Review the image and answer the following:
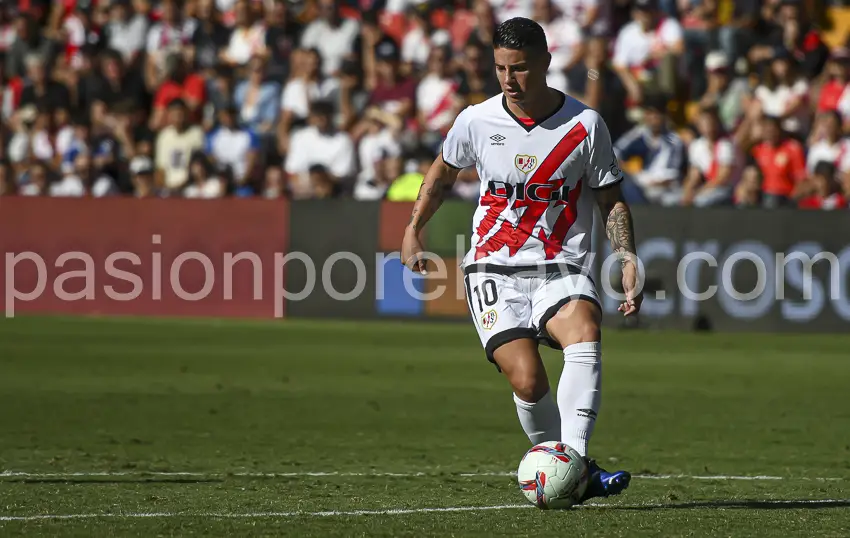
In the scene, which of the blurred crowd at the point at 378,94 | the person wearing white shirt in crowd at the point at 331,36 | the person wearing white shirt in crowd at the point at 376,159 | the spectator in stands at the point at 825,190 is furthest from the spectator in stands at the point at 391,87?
the spectator in stands at the point at 825,190

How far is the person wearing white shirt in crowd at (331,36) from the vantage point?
862 inches

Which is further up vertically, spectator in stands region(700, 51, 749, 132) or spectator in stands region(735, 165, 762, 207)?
spectator in stands region(700, 51, 749, 132)

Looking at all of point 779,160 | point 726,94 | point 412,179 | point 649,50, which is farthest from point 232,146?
point 779,160

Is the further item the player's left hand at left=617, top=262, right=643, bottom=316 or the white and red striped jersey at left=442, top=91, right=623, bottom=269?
the white and red striped jersey at left=442, top=91, right=623, bottom=269

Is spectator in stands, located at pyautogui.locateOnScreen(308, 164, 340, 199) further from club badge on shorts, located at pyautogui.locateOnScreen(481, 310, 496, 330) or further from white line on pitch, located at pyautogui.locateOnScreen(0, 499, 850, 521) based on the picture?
white line on pitch, located at pyautogui.locateOnScreen(0, 499, 850, 521)

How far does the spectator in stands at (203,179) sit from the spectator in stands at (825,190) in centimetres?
701

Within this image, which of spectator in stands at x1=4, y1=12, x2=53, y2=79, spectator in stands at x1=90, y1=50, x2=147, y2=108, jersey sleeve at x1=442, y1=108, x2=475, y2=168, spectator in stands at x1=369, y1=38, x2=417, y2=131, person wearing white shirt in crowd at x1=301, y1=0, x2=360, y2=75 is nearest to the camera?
jersey sleeve at x1=442, y1=108, x2=475, y2=168

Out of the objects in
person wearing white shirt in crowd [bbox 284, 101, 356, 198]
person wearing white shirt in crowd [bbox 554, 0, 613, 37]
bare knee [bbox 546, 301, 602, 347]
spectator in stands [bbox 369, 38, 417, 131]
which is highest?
person wearing white shirt in crowd [bbox 554, 0, 613, 37]

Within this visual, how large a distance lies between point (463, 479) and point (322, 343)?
874 centimetres

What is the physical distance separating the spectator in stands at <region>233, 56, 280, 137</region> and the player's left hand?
14.9 meters

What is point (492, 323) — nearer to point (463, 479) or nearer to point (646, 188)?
point (463, 479)

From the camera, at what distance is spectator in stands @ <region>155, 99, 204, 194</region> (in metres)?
20.9

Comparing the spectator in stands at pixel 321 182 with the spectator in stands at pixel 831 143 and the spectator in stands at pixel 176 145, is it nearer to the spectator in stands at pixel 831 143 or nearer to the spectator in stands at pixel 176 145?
the spectator in stands at pixel 176 145

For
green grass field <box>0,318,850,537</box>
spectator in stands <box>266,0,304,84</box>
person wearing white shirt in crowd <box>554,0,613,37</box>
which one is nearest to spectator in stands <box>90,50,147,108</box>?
spectator in stands <box>266,0,304,84</box>
